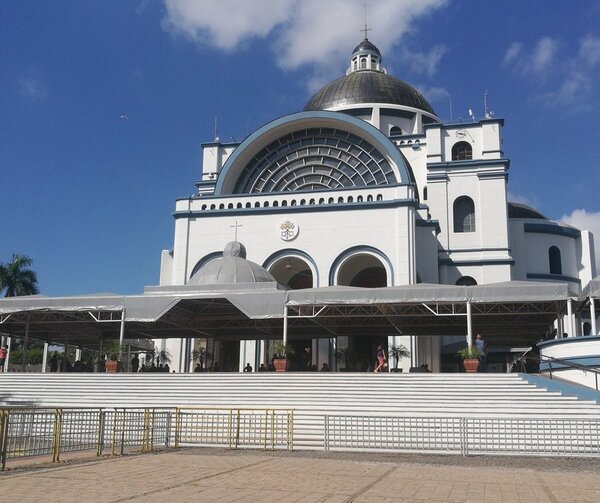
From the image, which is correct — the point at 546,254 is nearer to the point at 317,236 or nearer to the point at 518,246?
the point at 518,246

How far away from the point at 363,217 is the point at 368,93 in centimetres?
1612

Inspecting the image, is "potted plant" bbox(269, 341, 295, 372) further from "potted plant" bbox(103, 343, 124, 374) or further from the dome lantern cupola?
the dome lantern cupola

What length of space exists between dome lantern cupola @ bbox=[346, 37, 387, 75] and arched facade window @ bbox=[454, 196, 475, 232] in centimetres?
1719

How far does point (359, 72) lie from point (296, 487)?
1629 inches

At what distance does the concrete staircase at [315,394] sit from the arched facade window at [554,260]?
22.7 metres

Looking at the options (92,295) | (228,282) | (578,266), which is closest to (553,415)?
(228,282)

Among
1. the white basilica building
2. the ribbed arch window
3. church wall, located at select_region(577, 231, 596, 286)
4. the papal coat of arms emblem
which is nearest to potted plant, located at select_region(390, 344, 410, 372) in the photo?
the white basilica building

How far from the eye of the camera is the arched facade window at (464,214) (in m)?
35.8

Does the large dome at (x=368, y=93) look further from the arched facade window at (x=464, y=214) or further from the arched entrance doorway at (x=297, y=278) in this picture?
the arched entrance doorway at (x=297, y=278)

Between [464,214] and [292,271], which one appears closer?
[292,271]

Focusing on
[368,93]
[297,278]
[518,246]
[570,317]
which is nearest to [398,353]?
[297,278]

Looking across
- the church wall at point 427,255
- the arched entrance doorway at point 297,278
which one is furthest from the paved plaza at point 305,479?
the church wall at point 427,255

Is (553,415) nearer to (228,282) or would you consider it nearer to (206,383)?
(206,383)

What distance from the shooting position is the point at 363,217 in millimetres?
29984
